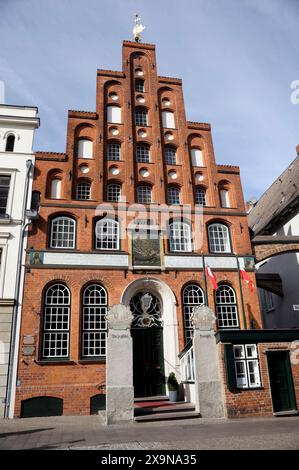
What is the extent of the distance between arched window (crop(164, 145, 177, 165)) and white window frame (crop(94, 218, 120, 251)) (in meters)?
4.79

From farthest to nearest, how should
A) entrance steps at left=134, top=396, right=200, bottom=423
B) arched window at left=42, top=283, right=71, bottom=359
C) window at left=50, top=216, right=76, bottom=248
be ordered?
1. window at left=50, top=216, right=76, bottom=248
2. arched window at left=42, top=283, right=71, bottom=359
3. entrance steps at left=134, top=396, right=200, bottom=423

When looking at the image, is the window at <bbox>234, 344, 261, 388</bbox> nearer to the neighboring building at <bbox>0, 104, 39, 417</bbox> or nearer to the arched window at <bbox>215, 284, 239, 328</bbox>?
the arched window at <bbox>215, 284, 239, 328</bbox>

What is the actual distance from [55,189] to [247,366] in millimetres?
11671

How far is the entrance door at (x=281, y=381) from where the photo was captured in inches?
496

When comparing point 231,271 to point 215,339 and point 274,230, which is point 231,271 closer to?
point 215,339

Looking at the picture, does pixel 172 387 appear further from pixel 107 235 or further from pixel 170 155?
pixel 170 155

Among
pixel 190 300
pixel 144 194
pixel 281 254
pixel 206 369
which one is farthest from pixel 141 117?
pixel 206 369

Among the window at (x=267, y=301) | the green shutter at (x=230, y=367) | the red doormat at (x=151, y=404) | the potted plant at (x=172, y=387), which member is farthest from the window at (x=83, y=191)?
the window at (x=267, y=301)

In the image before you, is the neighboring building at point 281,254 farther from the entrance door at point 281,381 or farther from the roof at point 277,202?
the entrance door at point 281,381

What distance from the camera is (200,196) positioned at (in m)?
19.7

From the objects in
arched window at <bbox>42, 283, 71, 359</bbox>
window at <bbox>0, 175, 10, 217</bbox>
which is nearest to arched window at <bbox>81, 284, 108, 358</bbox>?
arched window at <bbox>42, 283, 71, 359</bbox>

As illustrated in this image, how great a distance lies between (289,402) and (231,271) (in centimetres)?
667

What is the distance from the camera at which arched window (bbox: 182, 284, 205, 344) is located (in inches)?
665
